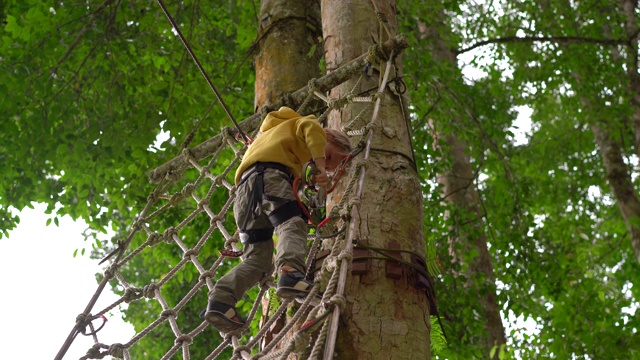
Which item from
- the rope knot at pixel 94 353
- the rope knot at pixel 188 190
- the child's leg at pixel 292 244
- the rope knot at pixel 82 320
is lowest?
the rope knot at pixel 94 353

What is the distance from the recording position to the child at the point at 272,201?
225 cm

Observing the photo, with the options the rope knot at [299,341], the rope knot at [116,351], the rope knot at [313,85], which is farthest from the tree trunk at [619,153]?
the rope knot at [299,341]

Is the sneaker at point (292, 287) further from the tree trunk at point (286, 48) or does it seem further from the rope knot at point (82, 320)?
the tree trunk at point (286, 48)

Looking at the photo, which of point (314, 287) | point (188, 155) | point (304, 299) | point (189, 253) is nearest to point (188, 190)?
point (188, 155)

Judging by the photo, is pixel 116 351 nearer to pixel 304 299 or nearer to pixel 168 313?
pixel 168 313

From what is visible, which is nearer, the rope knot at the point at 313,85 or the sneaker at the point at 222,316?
the sneaker at the point at 222,316

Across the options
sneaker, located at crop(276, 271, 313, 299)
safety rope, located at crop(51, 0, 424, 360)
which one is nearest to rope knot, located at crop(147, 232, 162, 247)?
safety rope, located at crop(51, 0, 424, 360)

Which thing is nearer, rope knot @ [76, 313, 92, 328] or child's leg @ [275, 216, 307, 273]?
child's leg @ [275, 216, 307, 273]

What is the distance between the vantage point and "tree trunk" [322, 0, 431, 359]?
1896mm

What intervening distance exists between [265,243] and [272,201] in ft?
0.60

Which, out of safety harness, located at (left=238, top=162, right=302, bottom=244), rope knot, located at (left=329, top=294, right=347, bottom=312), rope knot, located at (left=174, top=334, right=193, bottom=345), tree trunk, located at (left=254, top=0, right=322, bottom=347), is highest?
tree trunk, located at (left=254, top=0, right=322, bottom=347)

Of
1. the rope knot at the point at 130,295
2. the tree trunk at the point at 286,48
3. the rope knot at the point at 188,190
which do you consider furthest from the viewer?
the tree trunk at the point at 286,48

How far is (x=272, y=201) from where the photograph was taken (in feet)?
7.95

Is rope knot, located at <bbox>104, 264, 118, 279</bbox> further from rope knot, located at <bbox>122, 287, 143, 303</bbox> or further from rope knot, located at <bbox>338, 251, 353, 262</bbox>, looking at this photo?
rope knot, located at <bbox>338, 251, 353, 262</bbox>
